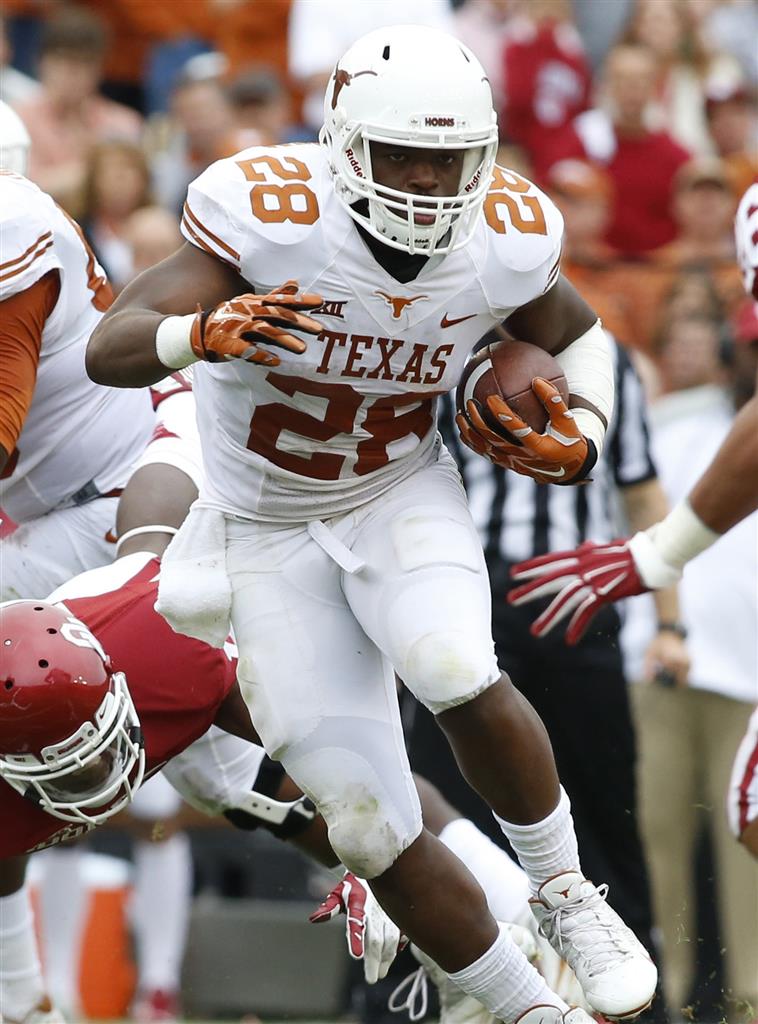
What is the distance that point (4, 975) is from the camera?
486cm

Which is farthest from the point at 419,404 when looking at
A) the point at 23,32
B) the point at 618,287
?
the point at 23,32

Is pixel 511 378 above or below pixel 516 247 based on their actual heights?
below

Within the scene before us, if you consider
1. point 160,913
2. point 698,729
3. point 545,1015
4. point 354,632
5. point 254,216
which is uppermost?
point 254,216

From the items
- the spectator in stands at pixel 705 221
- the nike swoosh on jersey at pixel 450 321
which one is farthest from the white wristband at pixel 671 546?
the spectator in stands at pixel 705 221

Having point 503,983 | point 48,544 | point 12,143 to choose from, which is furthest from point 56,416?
point 503,983

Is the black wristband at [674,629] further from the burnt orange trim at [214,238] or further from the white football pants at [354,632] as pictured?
the burnt orange trim at [214,238]

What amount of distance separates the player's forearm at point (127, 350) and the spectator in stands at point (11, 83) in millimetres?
5104

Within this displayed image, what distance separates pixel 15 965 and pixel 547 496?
209 centimetres

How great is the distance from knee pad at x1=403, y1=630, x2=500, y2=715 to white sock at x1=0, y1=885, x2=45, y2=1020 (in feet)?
5.12

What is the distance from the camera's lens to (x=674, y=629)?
6016 millimetres

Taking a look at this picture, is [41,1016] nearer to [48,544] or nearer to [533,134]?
[48,544]

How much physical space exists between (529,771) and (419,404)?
83 cm

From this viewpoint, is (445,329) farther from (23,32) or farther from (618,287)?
(23,32)

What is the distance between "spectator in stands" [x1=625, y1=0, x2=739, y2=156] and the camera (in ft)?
31.8
